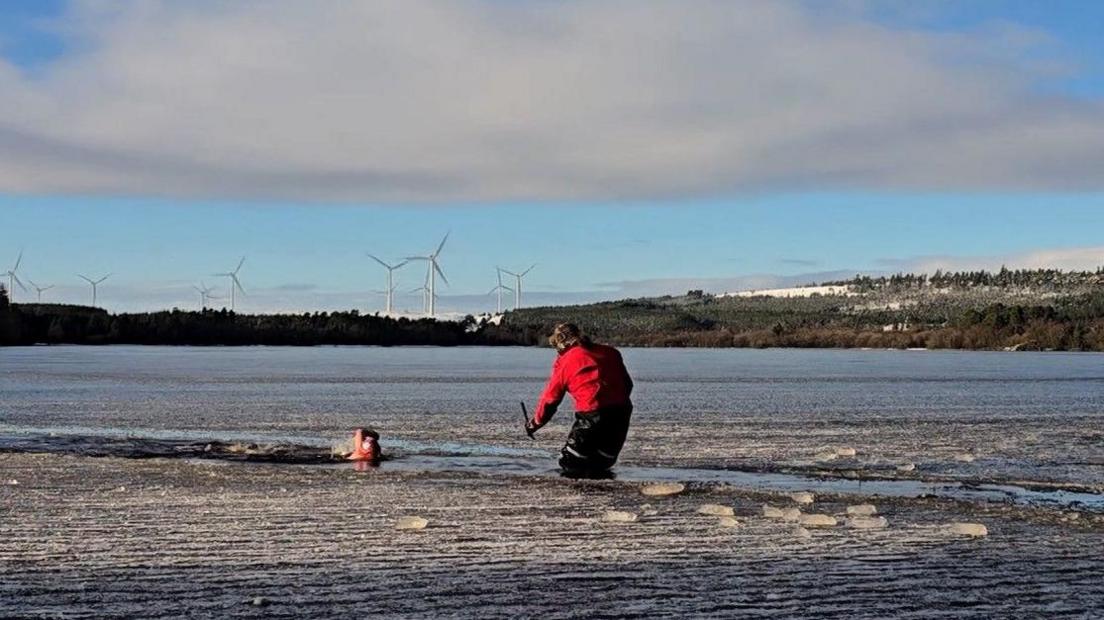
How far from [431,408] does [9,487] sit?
19378 mm

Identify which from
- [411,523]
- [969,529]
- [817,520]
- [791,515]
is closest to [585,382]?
[791,515]

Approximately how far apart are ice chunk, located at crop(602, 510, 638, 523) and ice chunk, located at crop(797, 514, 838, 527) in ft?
5.83

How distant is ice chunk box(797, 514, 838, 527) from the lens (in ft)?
45.7

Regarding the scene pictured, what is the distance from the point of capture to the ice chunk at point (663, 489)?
54.1 feet

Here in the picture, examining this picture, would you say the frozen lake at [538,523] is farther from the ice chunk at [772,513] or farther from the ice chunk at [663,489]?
the ice chunk at [663,489]

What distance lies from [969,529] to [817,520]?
155cm

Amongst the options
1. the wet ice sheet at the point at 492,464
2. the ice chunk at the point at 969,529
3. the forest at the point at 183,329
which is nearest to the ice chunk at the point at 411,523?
the wet ice sheet at the point at 492,464

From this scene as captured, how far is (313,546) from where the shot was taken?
12281 mm

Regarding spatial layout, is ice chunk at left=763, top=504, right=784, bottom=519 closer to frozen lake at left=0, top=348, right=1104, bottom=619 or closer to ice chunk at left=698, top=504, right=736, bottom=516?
frozen lake at left=0, top=348, right=1104, bottom=619

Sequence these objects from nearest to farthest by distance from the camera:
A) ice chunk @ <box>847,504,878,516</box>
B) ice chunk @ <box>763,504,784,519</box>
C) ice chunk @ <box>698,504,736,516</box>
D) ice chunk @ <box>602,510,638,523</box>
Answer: ice chunk @ <box>602,510,638,523</box> → ice chunk @ <box>763,504,784,519</box> → ice chunk @ <box>698,504,736,516</box> → ice chunk @ <box>847,504,878,516</box>

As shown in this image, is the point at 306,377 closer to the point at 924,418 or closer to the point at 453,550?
the point at 924,418

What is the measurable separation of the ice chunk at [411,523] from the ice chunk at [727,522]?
309 centimetres

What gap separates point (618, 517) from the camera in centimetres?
1423

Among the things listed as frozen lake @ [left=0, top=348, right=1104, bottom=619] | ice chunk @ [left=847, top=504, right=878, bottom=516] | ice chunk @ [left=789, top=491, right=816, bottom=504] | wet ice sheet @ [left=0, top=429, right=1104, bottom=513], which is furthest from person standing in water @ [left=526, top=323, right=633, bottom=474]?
ice chunk @ [left=847, top=504, right=878, bottom=516]
